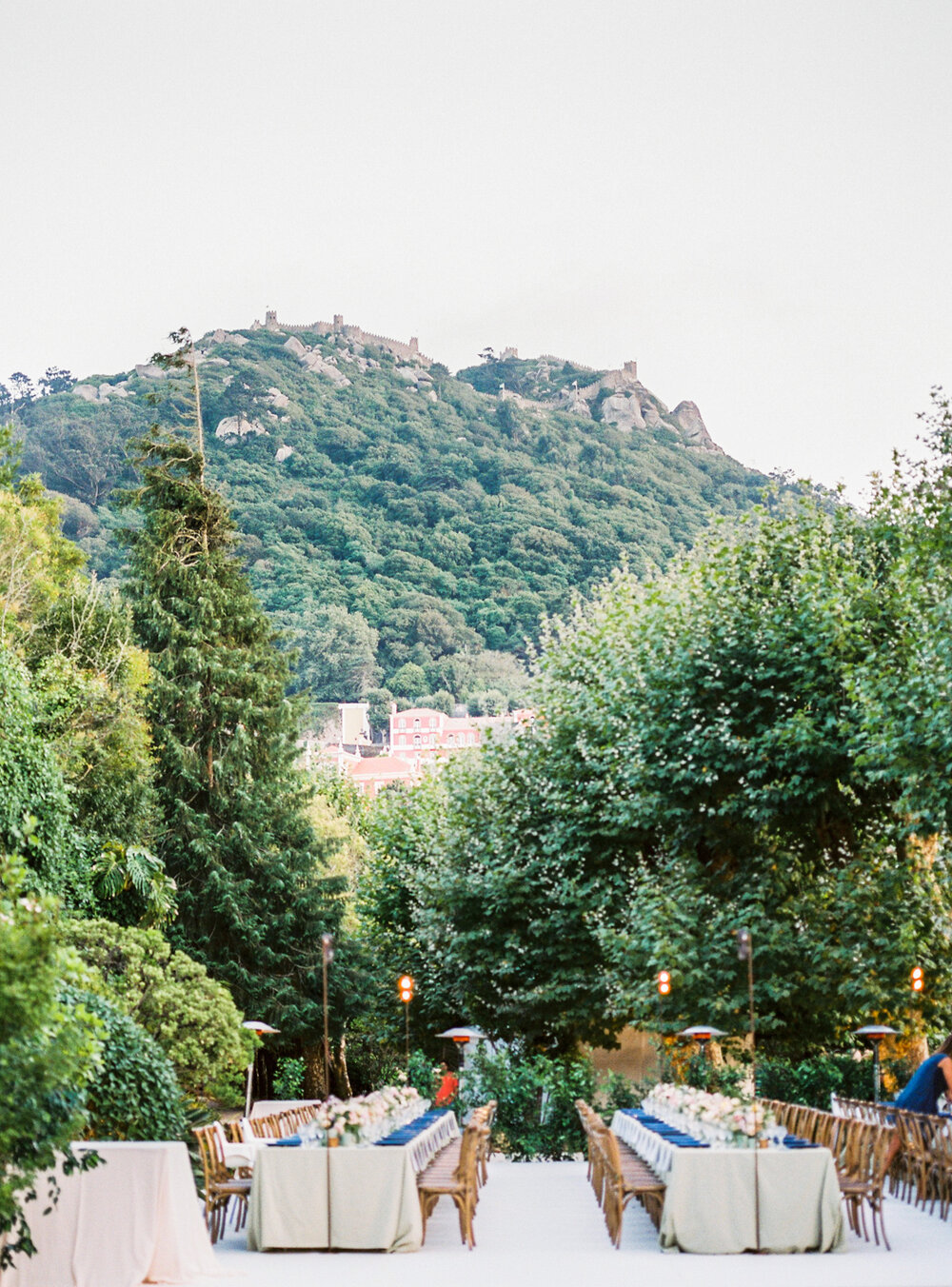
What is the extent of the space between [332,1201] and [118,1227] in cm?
215

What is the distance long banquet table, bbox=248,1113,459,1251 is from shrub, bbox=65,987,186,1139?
836 millimetres

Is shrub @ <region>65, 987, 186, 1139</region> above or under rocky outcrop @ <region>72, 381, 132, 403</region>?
under

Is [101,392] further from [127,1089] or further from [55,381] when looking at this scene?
[127,1089]

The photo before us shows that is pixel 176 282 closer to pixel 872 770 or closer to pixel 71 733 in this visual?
pixel 71 733

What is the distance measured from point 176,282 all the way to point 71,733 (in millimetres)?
80815

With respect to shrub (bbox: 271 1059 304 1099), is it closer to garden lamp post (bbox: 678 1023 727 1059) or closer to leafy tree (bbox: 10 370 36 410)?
garden lamp post (bbox: 678 1023 727 1059)

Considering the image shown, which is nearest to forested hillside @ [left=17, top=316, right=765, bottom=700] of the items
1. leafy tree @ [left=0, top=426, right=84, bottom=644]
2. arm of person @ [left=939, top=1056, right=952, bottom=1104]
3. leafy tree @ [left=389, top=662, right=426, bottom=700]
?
leafy tree @ [left=389, top=662, right=426, bottom=700]

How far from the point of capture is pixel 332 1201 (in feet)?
32.8

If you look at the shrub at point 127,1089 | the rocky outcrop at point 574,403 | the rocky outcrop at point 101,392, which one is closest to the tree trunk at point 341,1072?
the shrub at point 127,1089

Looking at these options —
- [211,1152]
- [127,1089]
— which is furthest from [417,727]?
[127,1089]

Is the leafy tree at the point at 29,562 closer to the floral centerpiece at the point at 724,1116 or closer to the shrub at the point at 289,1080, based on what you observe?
the shrub at the point at 289,1080

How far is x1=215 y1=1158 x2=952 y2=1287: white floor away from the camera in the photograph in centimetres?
857

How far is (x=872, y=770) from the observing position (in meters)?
16.3

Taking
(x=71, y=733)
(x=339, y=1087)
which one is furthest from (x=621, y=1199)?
(x=339, y=1087)
